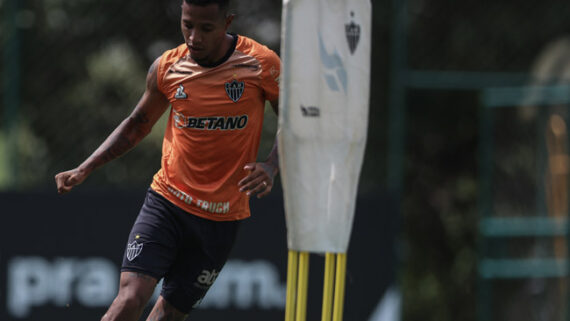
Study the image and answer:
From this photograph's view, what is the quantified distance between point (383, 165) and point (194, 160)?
3.55m

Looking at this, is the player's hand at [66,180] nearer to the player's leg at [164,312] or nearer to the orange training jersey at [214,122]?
the orange training jersey at [214,122]

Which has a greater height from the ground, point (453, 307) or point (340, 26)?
point (340, 26)

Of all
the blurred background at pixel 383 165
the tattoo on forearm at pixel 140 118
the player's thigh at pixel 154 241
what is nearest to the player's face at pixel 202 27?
the tattoo on forearm at pixel 140 118

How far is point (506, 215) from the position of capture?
8.68 meters

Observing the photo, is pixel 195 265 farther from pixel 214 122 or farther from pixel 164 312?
pixel 214 122

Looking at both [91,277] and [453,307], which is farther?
[453,307]

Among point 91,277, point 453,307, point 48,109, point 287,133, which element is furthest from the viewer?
point 453,307

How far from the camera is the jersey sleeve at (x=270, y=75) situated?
16.1 ft

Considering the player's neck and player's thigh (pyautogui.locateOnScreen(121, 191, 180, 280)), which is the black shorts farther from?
the player's neck

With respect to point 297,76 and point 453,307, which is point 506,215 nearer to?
point 453,307

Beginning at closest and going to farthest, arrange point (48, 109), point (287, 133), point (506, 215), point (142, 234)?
point (287, 133) < point (142, 234) < point (48, 109) < point (506, 215)

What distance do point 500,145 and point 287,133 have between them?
4.95 meters

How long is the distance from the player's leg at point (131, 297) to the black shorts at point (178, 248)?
0.16 feet

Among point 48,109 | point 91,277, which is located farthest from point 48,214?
point 48,109
